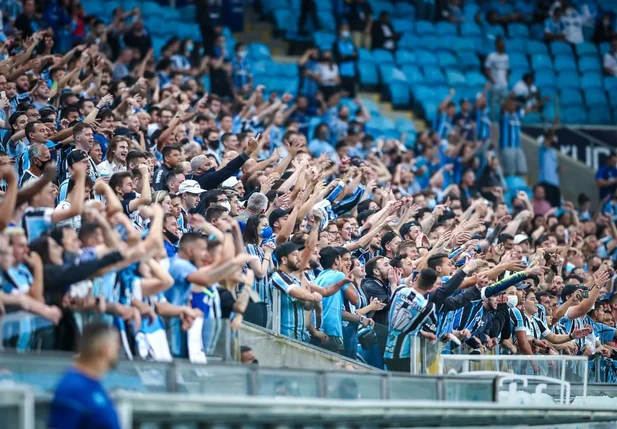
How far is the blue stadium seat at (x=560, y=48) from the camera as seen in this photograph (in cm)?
2523

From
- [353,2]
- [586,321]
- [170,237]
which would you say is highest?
[353,2]

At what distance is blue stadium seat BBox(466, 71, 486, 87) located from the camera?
23.9 m

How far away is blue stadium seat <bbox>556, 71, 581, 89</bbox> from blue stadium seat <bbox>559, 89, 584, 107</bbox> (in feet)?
0.42

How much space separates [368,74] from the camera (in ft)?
76.6

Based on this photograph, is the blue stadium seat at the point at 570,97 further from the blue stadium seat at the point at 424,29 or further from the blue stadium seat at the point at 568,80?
the blue stadium seat at the point at 424,29

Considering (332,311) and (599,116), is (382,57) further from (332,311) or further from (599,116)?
(332,311)

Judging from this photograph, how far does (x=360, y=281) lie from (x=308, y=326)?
1339 mm

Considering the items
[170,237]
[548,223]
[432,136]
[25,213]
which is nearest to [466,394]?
→ [170,237]

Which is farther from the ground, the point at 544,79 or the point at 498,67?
the point at 498,67

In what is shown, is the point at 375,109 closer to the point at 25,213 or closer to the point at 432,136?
the point at 432,136

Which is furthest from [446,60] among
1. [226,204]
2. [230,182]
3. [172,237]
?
[172,237]

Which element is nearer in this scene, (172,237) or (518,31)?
(172,237)

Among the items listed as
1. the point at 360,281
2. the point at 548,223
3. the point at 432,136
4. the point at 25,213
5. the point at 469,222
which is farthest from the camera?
the point at 432,136

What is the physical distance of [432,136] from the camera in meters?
20.8
